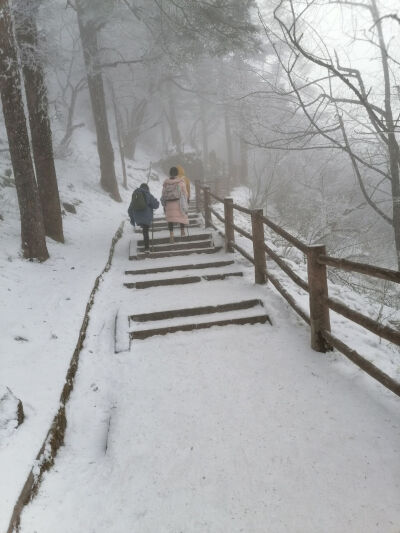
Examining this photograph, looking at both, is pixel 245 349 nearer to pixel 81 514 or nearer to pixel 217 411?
pixel 217 411

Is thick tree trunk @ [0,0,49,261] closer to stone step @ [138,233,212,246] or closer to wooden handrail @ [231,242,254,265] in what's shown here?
stone step @ [138,233,212,246]

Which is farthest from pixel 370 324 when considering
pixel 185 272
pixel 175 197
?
pixel 175 197

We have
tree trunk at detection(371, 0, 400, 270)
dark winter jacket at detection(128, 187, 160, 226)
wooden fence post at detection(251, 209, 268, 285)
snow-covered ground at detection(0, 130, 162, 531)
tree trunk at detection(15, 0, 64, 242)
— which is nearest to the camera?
snow-covered ground at detection(0, 130, 162, 531)

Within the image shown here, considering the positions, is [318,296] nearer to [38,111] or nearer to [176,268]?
[176,268]

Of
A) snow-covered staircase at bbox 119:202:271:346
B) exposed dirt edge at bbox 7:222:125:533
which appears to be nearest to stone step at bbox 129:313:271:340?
snow-covered staircase at bbox 119:202:271:346

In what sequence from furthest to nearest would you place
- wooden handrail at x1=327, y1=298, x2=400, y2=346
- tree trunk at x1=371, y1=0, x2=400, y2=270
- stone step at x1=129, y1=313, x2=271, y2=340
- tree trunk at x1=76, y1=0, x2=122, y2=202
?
tree trunk at x1=76, y1=0, x2=122, y2=202 < tree trunk at x1=371, y1=0, x2=400, y2=270 < stone step at x1=129, y1=313, x2=271, y2=340 < wooden handrail at x1=327, y1=298, x2=400, y2=346

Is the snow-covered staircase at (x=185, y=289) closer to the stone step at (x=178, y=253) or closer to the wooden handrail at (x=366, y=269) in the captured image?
the stone step at (x=178, y=253)

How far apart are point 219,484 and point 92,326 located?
9.53 feet

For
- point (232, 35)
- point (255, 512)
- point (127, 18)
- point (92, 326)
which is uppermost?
point (127, 18)

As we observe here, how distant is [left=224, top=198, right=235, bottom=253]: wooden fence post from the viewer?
7.58m

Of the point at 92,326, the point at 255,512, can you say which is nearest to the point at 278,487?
the point at 255,512

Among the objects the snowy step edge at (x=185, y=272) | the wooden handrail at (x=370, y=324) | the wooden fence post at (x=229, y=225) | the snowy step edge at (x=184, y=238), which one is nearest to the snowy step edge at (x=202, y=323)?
the wooden handrail at (x=370, y=324)

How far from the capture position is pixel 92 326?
4941mm

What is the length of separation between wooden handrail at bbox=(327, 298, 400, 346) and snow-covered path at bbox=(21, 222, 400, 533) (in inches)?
27.1
